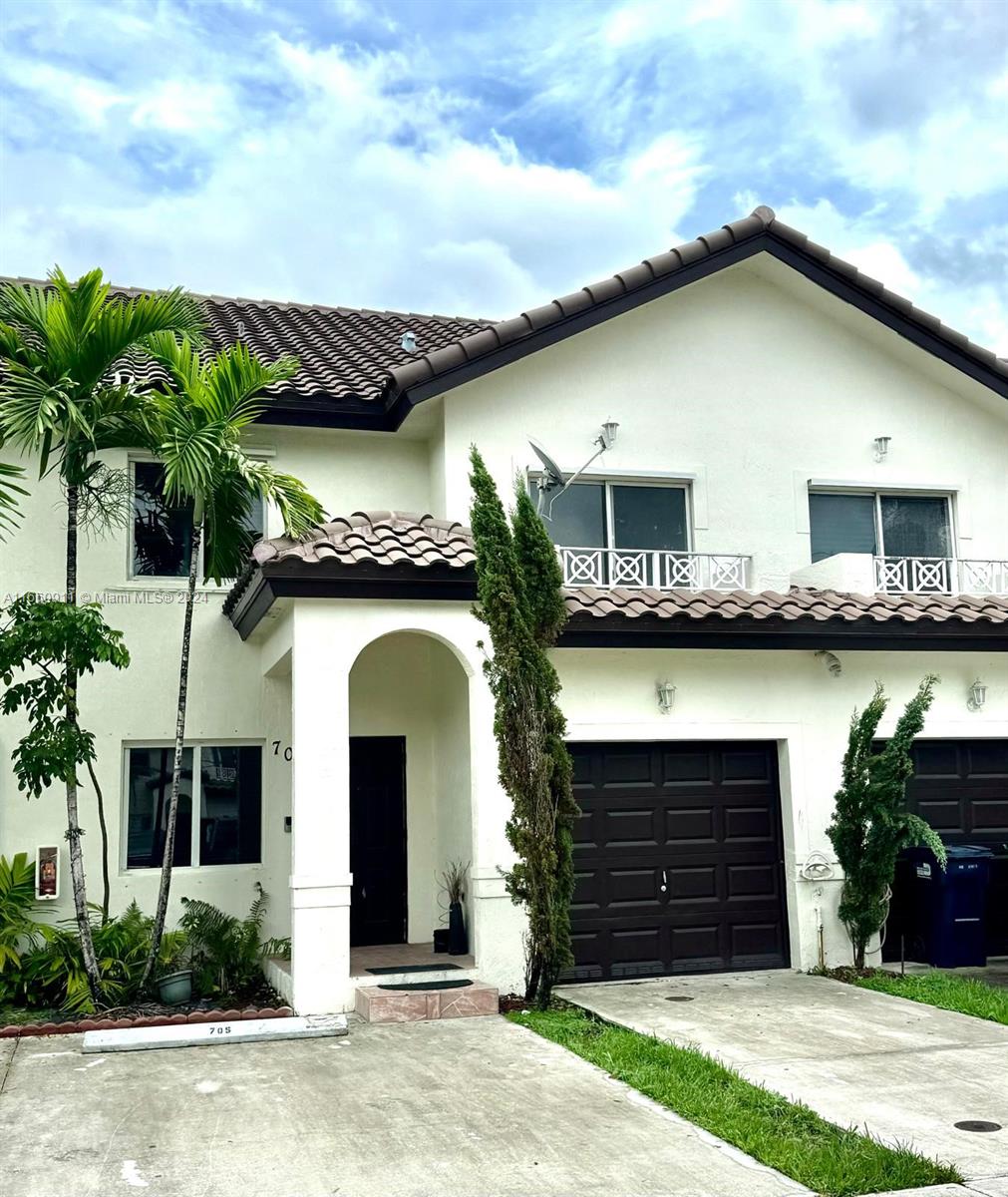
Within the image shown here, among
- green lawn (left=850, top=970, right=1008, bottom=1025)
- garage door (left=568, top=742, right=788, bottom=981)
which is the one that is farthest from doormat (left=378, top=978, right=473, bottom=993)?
green lawn (left=850, top=970, right=1008, bottom=1025)

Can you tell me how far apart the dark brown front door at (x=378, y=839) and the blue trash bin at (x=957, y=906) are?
5538mm

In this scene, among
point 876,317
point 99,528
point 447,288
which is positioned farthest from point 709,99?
point 447,288

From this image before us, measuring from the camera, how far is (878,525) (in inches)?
604

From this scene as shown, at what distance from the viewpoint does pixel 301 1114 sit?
7.39m

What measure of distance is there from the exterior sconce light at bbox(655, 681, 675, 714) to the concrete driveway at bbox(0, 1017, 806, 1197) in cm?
394

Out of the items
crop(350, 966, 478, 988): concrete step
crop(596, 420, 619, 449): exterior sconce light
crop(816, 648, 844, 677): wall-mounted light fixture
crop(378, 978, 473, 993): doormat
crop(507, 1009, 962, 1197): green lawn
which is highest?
crop(596, 420, 619, 449): exterior sconce light

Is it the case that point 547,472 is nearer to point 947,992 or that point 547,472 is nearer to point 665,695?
point 665,695

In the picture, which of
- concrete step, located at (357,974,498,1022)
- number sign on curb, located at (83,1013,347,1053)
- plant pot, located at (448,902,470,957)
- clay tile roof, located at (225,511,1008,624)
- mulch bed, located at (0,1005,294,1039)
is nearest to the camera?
number sign on curb, located at (83,1013,347,1053)

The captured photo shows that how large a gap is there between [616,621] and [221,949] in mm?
5089

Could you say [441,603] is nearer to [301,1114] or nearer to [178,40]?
[301,1114]

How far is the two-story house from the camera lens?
37.3ft

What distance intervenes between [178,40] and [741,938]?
12073 mm

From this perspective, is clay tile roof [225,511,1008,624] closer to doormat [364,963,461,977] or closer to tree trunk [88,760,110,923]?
tree trunk [88,760,110,923]

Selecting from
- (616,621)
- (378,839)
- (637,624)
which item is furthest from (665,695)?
(378,839)
